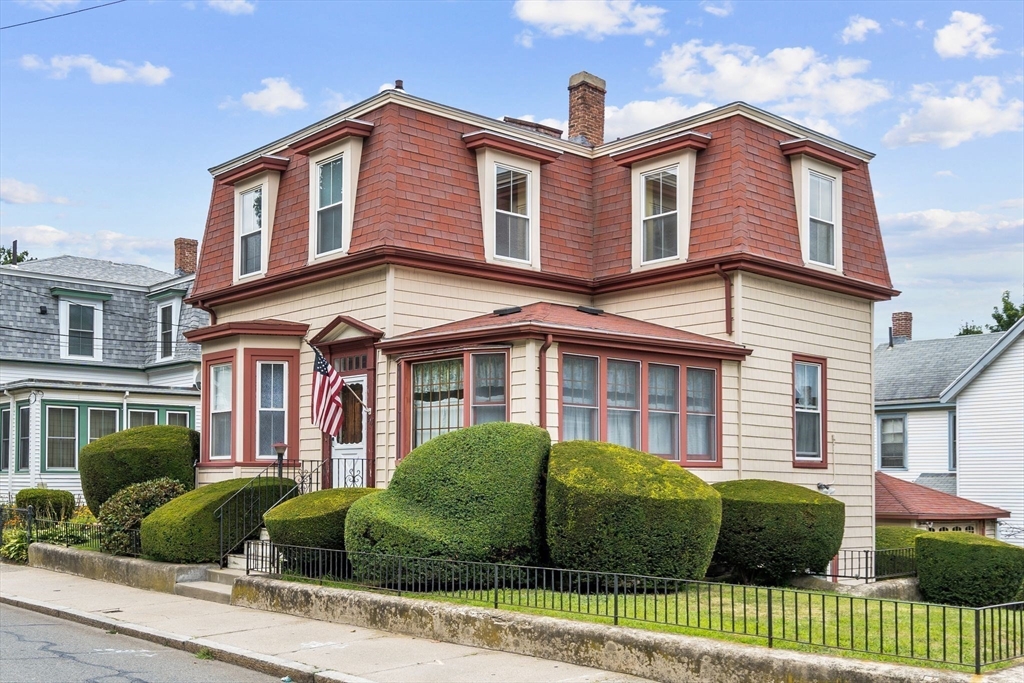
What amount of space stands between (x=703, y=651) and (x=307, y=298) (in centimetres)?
1223

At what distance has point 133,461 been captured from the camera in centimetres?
1970

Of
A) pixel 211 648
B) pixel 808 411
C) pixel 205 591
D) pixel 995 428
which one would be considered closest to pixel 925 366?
pixel 995 428

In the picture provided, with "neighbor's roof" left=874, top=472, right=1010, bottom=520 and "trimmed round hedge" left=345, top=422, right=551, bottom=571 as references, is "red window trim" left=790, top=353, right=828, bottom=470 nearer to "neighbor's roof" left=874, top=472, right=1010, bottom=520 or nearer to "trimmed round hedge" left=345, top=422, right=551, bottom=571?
"neighbor's roof" left=874, top=472, right=1010, bottom=520

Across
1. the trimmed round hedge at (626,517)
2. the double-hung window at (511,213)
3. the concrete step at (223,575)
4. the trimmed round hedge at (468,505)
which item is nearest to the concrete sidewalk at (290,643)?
the concrete step at (223,575)

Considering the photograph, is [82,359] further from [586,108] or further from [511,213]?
[511,213]

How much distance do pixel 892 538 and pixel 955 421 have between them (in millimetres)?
14132

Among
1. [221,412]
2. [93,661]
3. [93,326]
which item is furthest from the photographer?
[93,326]

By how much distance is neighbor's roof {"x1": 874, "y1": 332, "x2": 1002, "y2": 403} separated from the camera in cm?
3541

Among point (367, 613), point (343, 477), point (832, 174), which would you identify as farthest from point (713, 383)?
point (367, 613)

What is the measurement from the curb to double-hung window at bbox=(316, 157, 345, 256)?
24.4ft

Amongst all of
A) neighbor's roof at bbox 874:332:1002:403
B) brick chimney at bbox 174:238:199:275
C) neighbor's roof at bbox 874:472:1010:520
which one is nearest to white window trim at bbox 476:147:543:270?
neighbor's roof at bbox 874:472:1010:520

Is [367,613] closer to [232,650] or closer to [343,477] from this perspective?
[232,650]

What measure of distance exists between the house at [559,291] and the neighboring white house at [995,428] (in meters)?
12.3

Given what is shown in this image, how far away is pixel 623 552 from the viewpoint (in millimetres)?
13094
